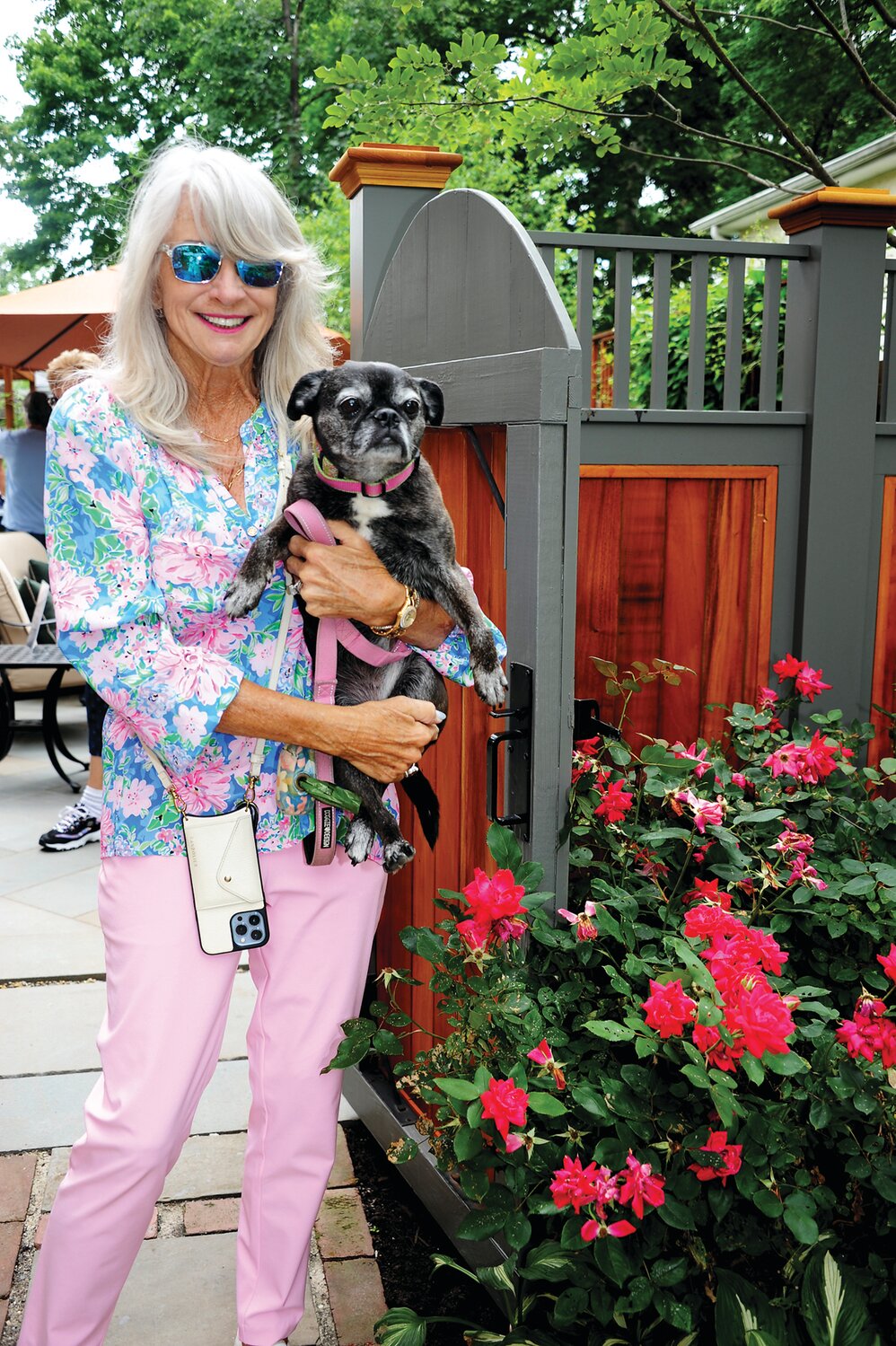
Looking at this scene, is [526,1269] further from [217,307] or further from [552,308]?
[217,307]

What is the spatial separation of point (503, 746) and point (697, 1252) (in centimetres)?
83

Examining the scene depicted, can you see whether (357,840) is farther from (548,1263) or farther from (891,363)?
(891,363)

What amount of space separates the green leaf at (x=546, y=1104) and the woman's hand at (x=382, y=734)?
22.4 inches

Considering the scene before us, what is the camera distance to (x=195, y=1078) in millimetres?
1771

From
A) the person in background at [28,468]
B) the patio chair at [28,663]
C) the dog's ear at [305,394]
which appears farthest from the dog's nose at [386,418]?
the person in background at [28,468]

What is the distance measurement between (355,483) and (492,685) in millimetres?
409

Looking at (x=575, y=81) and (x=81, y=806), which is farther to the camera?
(x=81, y=806)

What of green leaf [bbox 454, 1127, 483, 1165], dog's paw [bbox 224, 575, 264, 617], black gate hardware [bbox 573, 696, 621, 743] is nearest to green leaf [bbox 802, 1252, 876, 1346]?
green leaf [bbox 454, 1127, 483, 1165]

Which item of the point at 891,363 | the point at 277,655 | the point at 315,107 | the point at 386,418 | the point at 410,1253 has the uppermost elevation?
the point at 315,107

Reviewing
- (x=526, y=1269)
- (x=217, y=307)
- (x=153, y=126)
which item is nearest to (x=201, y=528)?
(x=217, y=307)

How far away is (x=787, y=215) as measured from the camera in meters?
2.74

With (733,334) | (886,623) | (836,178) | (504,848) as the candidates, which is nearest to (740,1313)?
(504,848)

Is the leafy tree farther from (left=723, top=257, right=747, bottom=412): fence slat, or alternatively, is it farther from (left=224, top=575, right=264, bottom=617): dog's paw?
(left=224, top=575, right=264, bottom=617): dog's paw

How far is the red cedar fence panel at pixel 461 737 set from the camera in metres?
2.11
